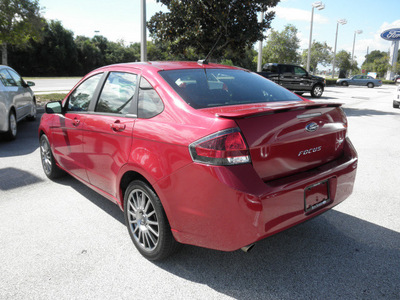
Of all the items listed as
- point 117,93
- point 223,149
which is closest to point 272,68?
point 117,93

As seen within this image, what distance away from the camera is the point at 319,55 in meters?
61.0

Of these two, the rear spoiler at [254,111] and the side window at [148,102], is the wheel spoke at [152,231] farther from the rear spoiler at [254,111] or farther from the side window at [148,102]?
the rear spoiler at [254,111]

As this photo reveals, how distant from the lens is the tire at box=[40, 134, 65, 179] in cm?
466

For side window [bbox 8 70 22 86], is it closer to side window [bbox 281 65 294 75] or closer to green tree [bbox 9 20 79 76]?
side window [bbox 281 65 294 75]

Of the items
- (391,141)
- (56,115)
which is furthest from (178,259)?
(391,141)

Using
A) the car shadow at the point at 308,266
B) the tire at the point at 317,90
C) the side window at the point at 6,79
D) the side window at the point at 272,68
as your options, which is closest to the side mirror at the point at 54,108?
the car shadow at the point at 308,266

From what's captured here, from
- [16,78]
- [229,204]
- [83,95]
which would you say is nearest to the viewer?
[229,204]

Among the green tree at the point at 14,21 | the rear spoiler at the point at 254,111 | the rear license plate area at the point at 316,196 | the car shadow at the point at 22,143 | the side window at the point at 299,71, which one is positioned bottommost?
the car shadow at the point at 22,143

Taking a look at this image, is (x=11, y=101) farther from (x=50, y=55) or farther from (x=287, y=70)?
(x=50, y=55)

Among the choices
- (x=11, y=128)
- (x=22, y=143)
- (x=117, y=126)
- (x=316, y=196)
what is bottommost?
(x=22, y=143)

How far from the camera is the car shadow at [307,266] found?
240 cm

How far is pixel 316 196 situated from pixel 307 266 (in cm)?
62

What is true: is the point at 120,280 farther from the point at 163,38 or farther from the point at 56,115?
the point at 163,38

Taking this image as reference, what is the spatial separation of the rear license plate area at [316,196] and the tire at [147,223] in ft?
3.49
